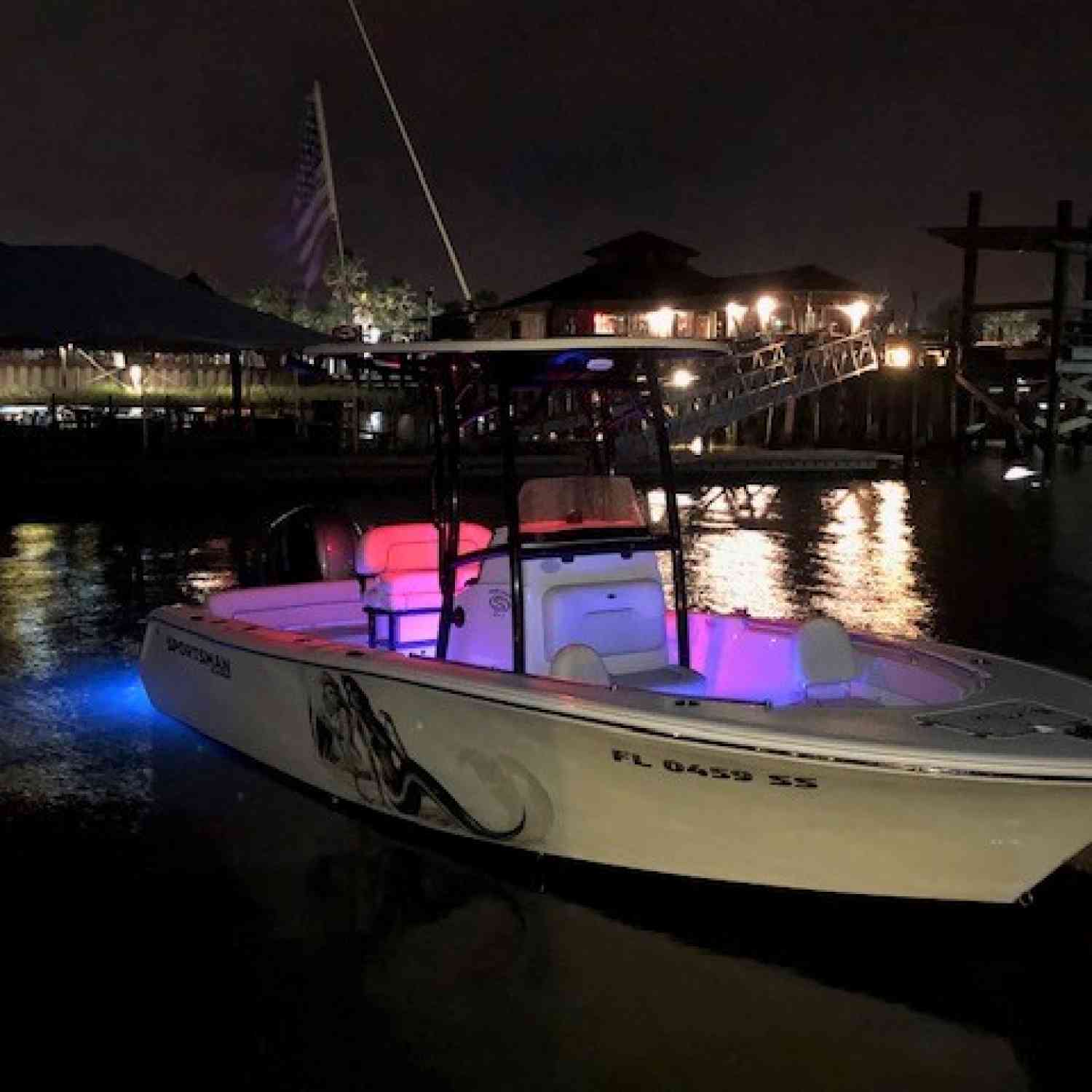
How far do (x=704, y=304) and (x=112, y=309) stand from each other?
28303 millimetres

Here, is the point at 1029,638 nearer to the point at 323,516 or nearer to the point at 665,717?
the point at 323,516

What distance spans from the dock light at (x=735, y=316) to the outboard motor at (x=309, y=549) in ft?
149

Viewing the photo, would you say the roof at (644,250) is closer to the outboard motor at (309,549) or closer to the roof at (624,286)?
the roof at (624,286)

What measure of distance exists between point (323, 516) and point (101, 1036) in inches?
216

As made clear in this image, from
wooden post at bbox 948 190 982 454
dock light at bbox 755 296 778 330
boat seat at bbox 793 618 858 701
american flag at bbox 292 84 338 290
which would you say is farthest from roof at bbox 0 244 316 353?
dock light at bbox 755 296 778 330

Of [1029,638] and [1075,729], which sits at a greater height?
[1075,729]

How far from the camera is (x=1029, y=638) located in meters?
12.4

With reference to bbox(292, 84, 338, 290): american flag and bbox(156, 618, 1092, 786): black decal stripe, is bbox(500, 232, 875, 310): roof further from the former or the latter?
bbox(156, 618, 1092, 786): black decal stripe

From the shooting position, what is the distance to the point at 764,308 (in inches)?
2146

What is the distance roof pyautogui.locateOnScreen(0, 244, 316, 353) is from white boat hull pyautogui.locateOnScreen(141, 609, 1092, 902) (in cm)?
2378

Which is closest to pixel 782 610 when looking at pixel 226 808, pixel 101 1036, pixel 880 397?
pixel 226 808

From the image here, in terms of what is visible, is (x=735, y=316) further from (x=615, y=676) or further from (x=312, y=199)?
(x=615, y=676)

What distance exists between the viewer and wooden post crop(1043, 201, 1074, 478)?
34.7 metres

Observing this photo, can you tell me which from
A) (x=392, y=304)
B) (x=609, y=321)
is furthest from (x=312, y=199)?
(x=392, y=304)
